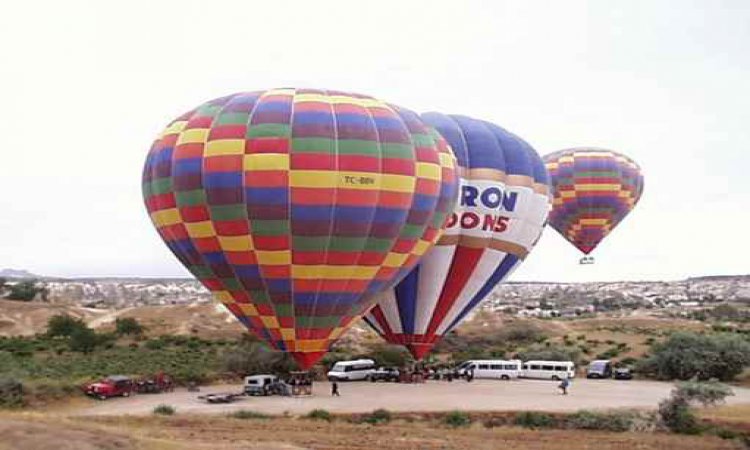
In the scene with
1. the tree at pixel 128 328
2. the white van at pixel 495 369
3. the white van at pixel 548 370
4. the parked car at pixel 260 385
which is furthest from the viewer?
the tree at pixel 128 328

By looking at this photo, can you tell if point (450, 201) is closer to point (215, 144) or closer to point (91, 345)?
point (215, 144)

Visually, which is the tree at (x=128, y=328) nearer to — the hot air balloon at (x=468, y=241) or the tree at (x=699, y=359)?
the hot air balloon at (x=468, y=241)

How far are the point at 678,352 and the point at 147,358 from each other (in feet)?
83.6

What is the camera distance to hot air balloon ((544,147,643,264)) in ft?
170

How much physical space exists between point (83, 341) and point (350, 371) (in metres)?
Answer: 18.5

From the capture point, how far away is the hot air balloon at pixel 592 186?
170ft

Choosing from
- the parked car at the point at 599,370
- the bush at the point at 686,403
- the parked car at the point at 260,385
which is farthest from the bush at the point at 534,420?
the parked car at the point at 599,370

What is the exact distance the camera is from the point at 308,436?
2436 cm

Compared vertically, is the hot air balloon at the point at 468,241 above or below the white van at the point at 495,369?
above

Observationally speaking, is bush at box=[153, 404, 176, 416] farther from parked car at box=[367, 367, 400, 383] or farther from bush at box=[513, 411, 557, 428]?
parked car at box=[367, 367, 400, 383]

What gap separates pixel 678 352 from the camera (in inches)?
1625

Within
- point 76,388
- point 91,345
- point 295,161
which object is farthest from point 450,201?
point 91,345

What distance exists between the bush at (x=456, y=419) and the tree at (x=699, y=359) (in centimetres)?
1562

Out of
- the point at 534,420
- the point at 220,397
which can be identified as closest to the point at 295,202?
the point at 220,397
